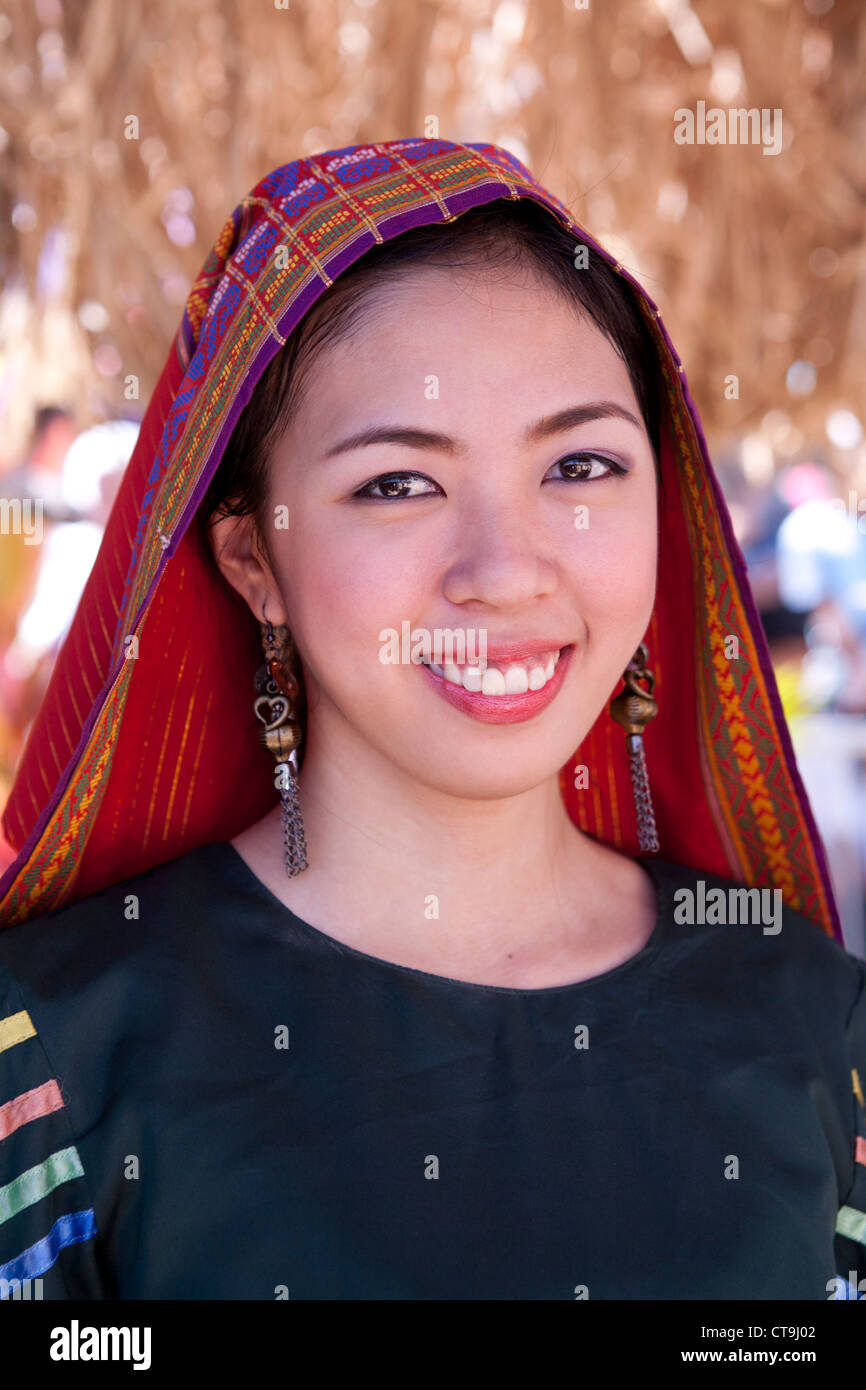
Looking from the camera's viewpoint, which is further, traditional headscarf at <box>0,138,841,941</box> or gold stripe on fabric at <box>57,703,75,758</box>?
gold stripe on fabric at <box>57,703,75,758</box>

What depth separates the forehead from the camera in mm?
1309

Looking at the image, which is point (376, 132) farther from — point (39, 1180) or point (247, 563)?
point (39, 1180)

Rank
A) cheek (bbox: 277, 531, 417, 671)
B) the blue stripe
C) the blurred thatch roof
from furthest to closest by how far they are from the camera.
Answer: the blurred thatch roof → cheek (bbox: 277, 531, 417, 671) → the blue stripe

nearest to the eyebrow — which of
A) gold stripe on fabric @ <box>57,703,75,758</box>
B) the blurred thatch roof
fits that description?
gold stripe on fabric @ <box>57,703,75,758</box>

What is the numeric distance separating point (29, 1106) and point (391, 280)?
0.87m

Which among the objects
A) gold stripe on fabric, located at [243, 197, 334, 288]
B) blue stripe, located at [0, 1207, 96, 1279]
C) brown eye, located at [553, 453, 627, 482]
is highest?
gold stripe on fabric, located at [243, 197, 334, 288]

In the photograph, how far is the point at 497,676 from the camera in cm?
130

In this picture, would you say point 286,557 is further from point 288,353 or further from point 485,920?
point 485,920

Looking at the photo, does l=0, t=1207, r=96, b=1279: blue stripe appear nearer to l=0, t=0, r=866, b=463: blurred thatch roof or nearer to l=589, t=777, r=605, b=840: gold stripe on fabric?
l=589, t=777, r=605, b=840: gold stripe on fabric

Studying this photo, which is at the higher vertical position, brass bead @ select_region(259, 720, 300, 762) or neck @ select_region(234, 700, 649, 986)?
brass bead @ select_region(259, 720, 300, 762)

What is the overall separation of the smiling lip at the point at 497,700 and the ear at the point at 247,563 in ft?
0.78

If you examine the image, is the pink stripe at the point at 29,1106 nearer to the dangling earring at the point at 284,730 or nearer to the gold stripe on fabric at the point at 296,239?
the dangling earring at the point at 284,730

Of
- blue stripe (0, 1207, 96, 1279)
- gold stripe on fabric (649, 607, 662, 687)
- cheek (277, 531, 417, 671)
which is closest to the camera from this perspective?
blue stripe (0, 1207, 96, 1279)

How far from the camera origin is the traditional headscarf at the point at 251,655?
1.34 metres
